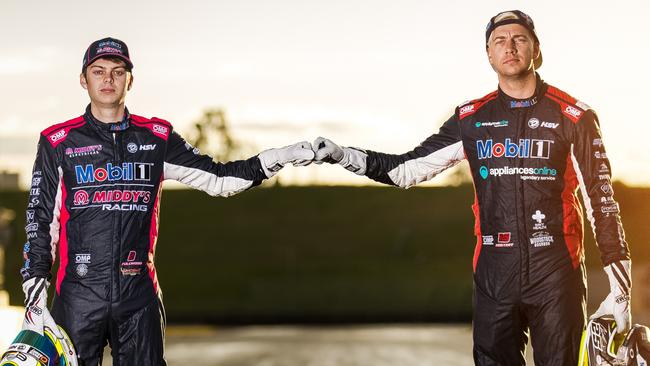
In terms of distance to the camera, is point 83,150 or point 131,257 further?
point 83,150

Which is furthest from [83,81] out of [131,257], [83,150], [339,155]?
[339,155]

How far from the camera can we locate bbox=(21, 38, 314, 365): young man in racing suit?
18.4 feet

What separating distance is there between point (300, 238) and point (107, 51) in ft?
117

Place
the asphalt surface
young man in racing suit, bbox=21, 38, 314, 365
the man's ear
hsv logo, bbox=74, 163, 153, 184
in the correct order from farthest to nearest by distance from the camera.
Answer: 1. the asphalt surface
2. the man's ear
3. hsv logo, bbox=74, 163, 153, 184
4. young man in racing suit, bbox=21, 38, 314, 365

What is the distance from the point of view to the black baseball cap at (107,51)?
576 centimetres

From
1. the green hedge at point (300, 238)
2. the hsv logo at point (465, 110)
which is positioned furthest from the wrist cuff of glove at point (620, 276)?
the green hedge at point (300, 238)

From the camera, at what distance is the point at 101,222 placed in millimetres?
5645

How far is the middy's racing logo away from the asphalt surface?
9213 mm

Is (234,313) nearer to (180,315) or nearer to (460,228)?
(180,315)

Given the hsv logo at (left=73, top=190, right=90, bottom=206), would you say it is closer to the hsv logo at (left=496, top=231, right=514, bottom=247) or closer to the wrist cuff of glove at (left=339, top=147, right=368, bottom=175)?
the wrist cuff of glove at (left=339, top=147, right=368, bottom=175)

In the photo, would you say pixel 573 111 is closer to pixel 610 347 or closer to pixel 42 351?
pixel 610 347

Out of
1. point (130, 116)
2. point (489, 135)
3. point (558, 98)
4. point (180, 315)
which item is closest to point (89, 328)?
point (130, 116)

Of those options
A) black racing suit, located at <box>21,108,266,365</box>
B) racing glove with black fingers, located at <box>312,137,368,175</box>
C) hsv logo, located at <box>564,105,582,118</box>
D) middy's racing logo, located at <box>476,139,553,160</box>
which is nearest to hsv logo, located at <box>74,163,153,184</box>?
black racing suit, located at <box>21,108,266,365</box>

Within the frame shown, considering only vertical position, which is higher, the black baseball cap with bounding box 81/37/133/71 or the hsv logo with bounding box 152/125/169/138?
the black baseball cap with bounding box 81/37/133/71
